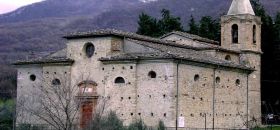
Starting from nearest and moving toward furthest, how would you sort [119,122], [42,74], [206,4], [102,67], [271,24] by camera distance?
[119,122], [102,67], [42,74], [271,24], [206,4]

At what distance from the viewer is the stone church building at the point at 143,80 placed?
30984 millimetres

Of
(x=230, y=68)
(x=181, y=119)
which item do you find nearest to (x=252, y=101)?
(x=230, y=68)

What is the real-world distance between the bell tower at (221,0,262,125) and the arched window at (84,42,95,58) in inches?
496

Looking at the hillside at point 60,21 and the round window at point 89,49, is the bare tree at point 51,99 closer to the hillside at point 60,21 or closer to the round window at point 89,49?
the round window at point 89,49

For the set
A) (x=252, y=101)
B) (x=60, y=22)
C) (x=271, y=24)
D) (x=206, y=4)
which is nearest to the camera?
(x=252, y=101)

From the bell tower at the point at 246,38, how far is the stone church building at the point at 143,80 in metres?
3.95

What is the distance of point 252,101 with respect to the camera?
137 ft

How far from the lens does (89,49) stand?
33.3 metres

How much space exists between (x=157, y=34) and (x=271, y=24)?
32.6ft

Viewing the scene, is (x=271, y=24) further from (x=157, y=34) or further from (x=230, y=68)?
(x=230, y=68)

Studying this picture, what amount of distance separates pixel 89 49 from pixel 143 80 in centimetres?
395

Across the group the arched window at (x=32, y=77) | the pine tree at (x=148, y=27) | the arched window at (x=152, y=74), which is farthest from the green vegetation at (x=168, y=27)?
the arched window at (x=152, y=74)

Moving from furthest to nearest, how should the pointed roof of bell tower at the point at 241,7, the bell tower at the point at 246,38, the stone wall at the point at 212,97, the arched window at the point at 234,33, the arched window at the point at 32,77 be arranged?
the arched window at the point at 234,33 < the pointed roof of bell tower at the point at 241,7 < the bell tower at the point at 246,38 < the arched window at the point at 32,77 < the stone wall at the point at 212,97

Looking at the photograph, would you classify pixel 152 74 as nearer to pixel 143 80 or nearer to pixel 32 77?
pixel 143 80
